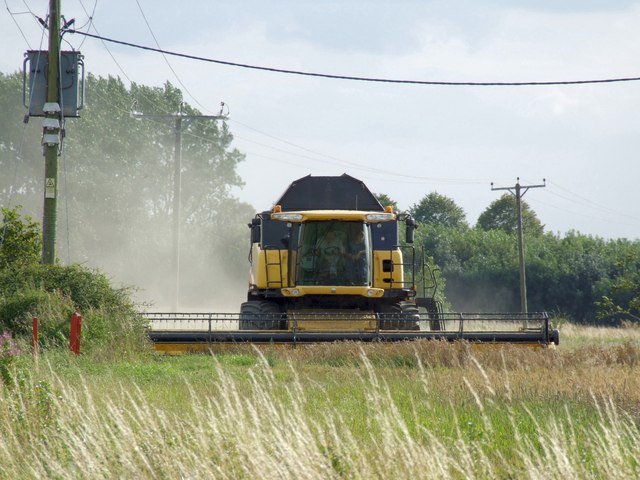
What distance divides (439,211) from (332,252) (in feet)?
229

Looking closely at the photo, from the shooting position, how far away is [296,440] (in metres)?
6.35

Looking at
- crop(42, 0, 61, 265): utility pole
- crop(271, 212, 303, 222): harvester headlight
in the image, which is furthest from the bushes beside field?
crop(271, 212, 303, 222): harvester headlight

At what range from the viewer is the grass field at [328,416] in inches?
239

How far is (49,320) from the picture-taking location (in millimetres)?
16703

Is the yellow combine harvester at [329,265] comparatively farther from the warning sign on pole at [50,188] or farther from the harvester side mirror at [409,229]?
the warning sign on pole at [50,188]

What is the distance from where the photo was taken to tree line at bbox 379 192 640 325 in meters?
57.4

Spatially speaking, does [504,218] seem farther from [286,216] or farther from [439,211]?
[286,216]

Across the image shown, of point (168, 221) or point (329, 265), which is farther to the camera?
point (168, 221)

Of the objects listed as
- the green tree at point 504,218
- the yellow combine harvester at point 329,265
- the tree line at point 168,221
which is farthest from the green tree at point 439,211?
the yellow combine harvester at point 329,265

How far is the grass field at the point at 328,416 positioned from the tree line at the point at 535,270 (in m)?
38.3

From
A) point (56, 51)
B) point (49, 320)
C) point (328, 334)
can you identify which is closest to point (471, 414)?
point (328, 334)

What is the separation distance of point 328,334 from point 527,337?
11.0ft

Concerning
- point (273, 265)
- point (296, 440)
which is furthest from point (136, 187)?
Result: point (296, 440)

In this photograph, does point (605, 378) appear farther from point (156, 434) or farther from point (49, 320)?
point (49, 320)
